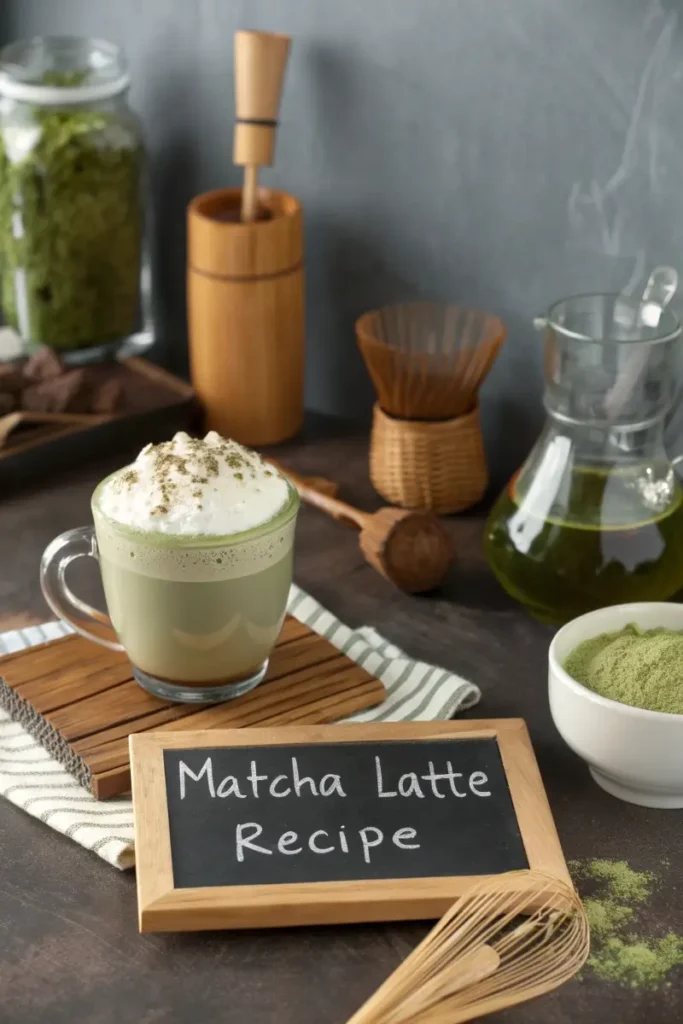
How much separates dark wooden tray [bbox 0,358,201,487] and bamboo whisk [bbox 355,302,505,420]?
24cm

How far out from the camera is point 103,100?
1.39m

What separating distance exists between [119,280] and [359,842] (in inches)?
32.5

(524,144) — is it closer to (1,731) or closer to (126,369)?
(126,369)

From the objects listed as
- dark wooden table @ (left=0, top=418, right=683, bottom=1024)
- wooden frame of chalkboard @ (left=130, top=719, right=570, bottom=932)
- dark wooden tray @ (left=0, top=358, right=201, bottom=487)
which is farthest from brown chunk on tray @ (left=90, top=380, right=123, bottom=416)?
wooden frame of chalkboard @ (left=130, top=719, right=570, bottom=932)

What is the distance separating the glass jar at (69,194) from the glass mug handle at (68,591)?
Result: 1.62ft

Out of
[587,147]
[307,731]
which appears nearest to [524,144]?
[587,147]

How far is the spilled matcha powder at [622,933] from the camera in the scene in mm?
745

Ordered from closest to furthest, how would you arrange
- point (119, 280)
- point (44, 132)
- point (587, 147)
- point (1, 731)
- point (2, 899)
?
point (2, 899)
point (1, 731)
point (587, 147)
point (44, 132)
point (119, 280)

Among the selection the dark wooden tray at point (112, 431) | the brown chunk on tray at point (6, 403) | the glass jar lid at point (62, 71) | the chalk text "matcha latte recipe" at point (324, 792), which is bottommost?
the dark wooden tray at point (112, 431)

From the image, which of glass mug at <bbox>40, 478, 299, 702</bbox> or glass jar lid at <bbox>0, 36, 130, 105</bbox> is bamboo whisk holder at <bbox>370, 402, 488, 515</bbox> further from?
glass jar lid at <bbox>0, 36, 130, 105</bbox>

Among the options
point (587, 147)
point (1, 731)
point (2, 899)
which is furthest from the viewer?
point (587, 147)

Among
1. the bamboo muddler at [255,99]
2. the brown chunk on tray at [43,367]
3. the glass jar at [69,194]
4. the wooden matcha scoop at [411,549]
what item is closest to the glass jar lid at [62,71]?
the glass jar at [69,194]

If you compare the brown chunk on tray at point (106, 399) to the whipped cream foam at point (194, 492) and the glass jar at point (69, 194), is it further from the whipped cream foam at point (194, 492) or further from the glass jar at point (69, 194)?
the whipped cream foam at point (194, 492)

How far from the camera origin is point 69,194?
1.36 m
